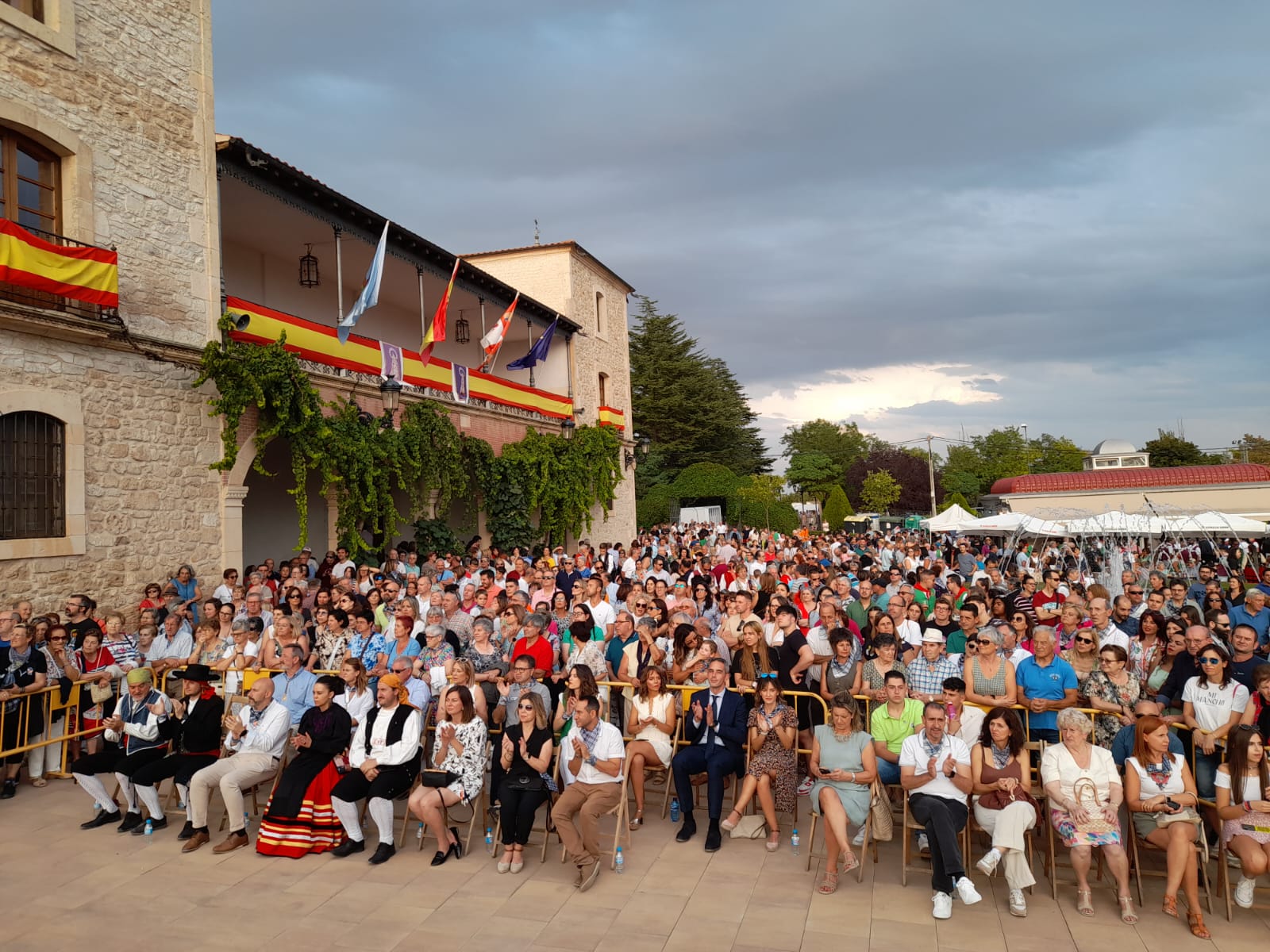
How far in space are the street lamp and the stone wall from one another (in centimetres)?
291

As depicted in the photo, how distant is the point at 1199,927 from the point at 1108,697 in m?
1.72

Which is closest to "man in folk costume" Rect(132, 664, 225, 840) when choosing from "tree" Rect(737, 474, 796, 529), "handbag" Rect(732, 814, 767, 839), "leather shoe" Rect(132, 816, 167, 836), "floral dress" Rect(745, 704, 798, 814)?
"leather shoe" Rect(132, 816, 167, 836)

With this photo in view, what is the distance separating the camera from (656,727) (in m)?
6.61

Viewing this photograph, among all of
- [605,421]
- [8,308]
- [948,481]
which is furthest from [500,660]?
[948,481]

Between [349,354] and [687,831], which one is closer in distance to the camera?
[687,831]

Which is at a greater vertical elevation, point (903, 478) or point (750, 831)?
point (903, 478)

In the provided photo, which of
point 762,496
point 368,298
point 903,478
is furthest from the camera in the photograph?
point 903,478

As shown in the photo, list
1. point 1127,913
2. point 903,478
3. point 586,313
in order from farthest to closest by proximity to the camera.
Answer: point 903,478, point 586,313, point 1127,913

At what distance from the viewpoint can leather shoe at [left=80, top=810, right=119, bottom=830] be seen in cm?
668

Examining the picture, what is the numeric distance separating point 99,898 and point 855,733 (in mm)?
5064

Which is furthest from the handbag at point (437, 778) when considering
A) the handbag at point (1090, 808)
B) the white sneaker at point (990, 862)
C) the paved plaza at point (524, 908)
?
the handbag at point (1090, 808)

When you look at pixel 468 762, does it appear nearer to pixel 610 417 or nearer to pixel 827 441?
pixel 610 417

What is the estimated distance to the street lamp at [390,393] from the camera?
14.7 metres

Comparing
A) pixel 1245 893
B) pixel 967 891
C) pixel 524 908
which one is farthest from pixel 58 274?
pixel 1245 893
